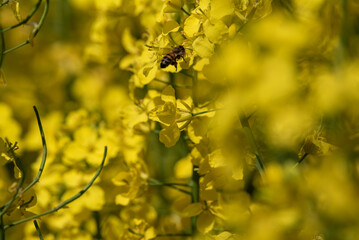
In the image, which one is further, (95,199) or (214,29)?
(95,199)

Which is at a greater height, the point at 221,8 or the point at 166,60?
the point at 221,8

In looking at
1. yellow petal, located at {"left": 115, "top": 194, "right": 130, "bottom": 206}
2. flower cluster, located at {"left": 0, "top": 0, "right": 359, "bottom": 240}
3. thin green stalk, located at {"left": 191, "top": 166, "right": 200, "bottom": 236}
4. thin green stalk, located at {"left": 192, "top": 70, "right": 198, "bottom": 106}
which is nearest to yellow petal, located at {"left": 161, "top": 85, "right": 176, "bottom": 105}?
flower cluster, located at {"left": 0, "top": 0, "right": 359, "bottom": 240}

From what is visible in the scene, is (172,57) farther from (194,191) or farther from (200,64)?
(194,191)

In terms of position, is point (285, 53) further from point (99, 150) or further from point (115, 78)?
point (115, 78)

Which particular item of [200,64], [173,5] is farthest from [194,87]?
[173,5]

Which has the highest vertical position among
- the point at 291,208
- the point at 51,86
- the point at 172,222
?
the point at 291,208

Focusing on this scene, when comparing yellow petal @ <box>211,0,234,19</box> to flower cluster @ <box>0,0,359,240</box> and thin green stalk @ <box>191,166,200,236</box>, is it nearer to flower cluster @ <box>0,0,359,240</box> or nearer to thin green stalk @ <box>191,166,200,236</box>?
flower cluster @ <box>0,0,359,240</box>

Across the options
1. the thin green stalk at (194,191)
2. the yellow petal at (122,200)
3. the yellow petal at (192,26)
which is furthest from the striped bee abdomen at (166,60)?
the yellow petal at (122,200)

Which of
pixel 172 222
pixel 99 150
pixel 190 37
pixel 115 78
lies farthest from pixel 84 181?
pixel 115 78
